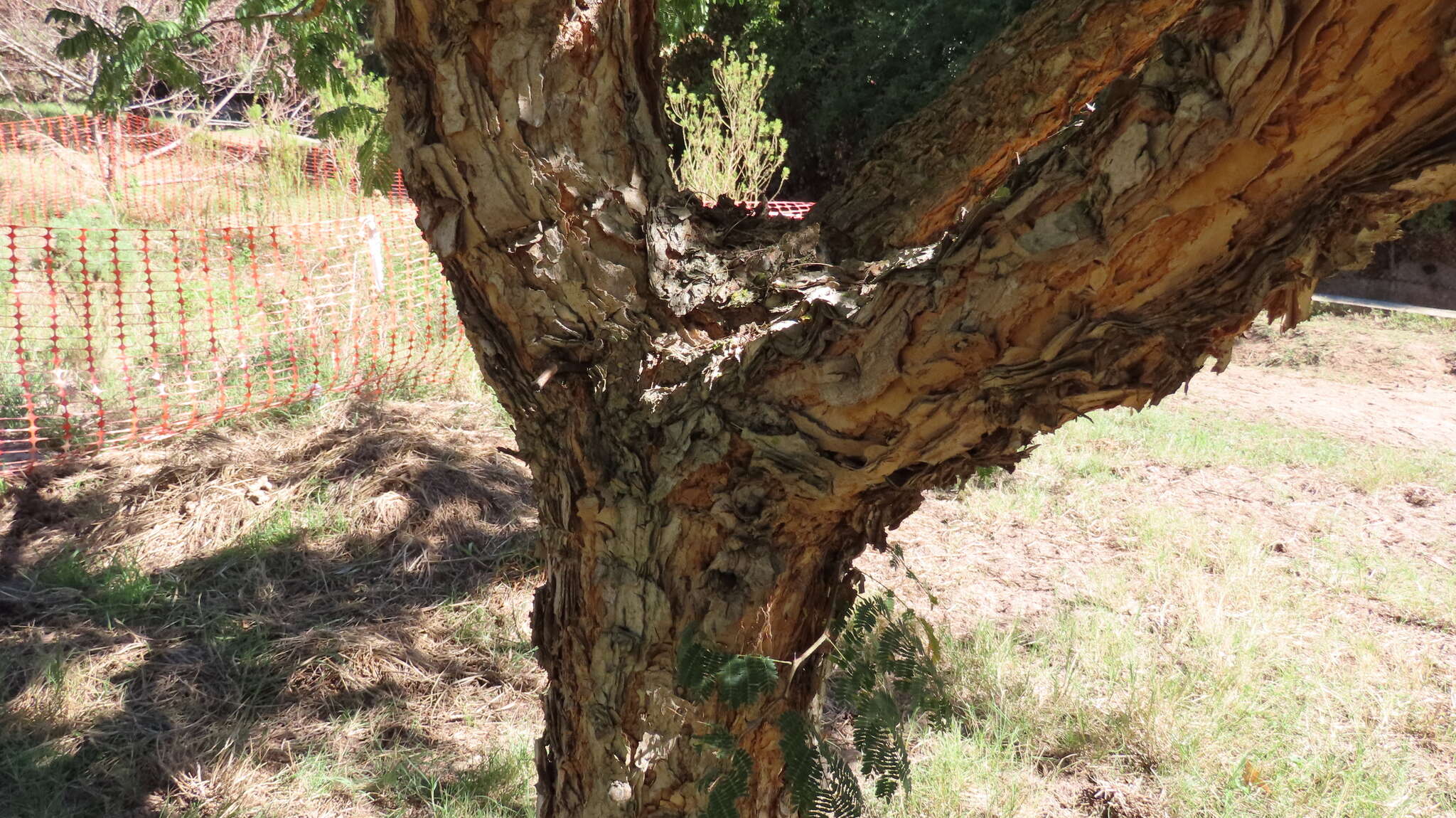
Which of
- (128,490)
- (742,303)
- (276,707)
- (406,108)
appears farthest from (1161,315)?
(128,490)

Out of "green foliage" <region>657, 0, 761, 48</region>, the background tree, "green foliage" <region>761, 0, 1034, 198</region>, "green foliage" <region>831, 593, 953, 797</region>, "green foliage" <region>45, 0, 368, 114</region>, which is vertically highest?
"green foliage" <region>761, 0, 1034, 198</region>

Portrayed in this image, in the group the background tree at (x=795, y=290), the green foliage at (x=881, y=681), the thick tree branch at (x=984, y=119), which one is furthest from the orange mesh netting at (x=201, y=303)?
the green foliage at (x=881, y=681)

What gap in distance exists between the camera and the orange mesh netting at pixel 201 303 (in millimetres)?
5199

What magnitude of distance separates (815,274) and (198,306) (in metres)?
6.74

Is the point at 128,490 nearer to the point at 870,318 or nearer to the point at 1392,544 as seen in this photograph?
the point at 870,318

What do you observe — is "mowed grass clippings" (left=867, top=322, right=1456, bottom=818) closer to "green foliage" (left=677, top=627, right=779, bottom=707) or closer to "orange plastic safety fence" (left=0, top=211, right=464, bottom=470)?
"green foliage" (left=677, top=627, right=779, bottom=707)

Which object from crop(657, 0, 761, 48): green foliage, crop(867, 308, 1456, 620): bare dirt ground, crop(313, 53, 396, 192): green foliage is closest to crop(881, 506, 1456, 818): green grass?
crop(867, 308, 1456, 620): bare dirt ground

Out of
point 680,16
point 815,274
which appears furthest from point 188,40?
point 815,274

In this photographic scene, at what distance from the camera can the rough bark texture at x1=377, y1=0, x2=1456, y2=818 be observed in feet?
3.14

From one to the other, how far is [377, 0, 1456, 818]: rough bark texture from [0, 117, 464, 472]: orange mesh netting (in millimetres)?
3977

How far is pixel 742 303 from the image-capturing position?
1525 millimetres

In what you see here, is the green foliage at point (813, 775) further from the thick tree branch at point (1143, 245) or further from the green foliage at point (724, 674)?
the thick tree branch at point (1143, 245)

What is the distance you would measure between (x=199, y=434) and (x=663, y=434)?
14.2 feet

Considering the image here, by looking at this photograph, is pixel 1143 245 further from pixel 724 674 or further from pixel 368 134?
pixel 368 134
